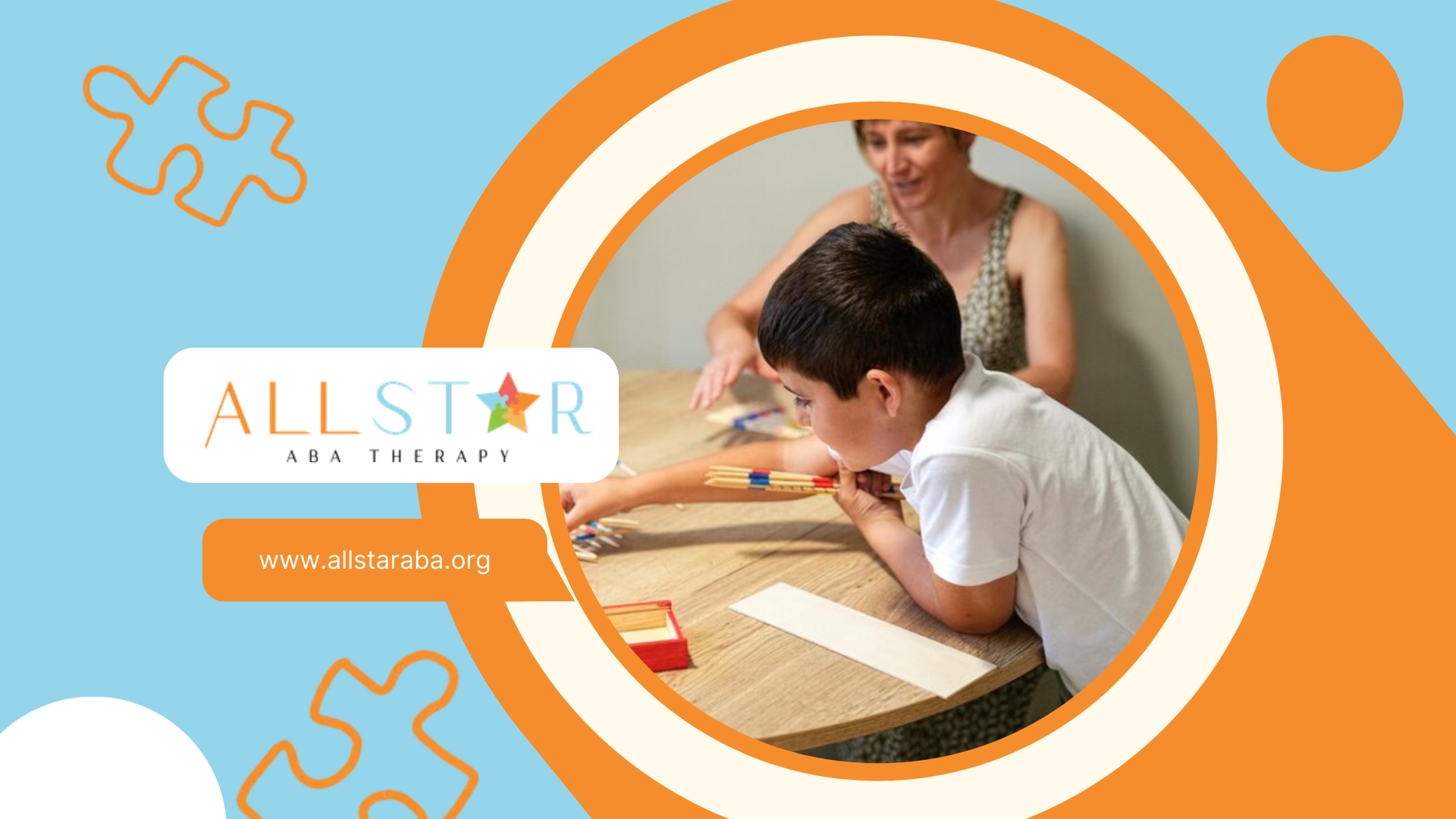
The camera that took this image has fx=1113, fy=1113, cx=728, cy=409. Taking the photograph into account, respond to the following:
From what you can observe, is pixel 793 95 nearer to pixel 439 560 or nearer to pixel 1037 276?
pixel 439 560

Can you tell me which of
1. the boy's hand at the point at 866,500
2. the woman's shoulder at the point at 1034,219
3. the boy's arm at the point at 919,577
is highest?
the woman's shoulder at the point at 1034,219

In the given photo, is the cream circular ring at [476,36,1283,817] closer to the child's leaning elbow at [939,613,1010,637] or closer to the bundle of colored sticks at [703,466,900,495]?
the child's leaning elbow at [939,613,1010,637]

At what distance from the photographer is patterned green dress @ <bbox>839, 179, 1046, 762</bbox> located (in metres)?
1.39

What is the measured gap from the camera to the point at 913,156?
1.57m

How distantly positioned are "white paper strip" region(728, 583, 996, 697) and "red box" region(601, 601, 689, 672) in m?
0.09

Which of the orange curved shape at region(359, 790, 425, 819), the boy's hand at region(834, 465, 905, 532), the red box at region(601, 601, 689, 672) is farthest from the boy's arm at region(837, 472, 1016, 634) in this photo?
the orange curved shape at region(359, 790, 425, 819)

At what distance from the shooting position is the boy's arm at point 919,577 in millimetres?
1000

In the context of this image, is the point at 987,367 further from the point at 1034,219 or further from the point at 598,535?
the point at 598,535

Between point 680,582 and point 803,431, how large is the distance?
19.5 inches

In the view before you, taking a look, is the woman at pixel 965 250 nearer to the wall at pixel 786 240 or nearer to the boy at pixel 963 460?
the wall at pixel 786 240

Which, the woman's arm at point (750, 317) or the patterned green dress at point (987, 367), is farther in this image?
the woman's arm at point (750, 317)

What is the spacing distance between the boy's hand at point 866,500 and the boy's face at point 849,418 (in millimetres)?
68

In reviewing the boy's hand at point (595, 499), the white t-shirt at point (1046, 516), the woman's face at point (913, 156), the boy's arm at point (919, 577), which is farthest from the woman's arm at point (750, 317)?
the white t-shirt at point (1046, 516)

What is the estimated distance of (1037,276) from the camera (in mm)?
1623
